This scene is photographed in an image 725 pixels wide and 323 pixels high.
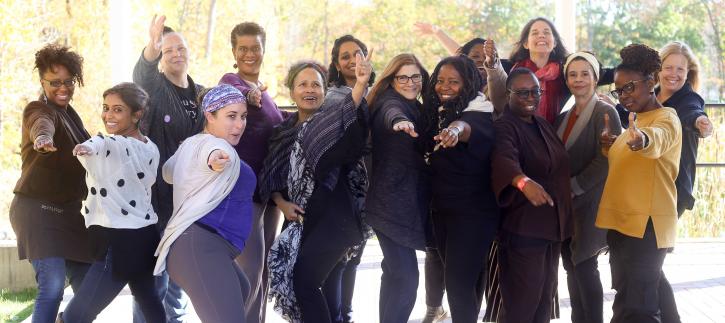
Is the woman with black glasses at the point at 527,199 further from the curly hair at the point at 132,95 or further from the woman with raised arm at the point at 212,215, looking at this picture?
the curly hair at the point at 132,95

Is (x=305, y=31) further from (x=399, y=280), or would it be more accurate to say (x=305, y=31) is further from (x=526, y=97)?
(x=399, y=280)

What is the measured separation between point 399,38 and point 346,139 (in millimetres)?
15316

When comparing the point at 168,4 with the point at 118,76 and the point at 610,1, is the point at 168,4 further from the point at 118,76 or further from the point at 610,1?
the point at 610,1

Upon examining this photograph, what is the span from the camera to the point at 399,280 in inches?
185

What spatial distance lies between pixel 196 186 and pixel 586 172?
6.97 feet

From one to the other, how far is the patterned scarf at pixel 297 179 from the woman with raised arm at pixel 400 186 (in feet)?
0.49

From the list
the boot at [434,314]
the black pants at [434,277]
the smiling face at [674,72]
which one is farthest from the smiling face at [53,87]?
the smiling face at [674,72]

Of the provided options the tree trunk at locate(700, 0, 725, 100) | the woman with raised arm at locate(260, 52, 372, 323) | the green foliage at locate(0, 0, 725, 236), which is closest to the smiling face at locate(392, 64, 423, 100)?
the woman with raised arm at locate(260, 52, 372, 323)

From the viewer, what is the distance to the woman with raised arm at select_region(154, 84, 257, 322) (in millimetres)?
4070

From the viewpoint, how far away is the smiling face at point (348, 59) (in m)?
5.28

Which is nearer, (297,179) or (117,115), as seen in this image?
(117,115)

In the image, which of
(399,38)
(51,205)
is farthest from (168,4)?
(51,205)

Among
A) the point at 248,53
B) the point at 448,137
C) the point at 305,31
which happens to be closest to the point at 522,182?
the point at 448,137

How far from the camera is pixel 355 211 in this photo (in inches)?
189
